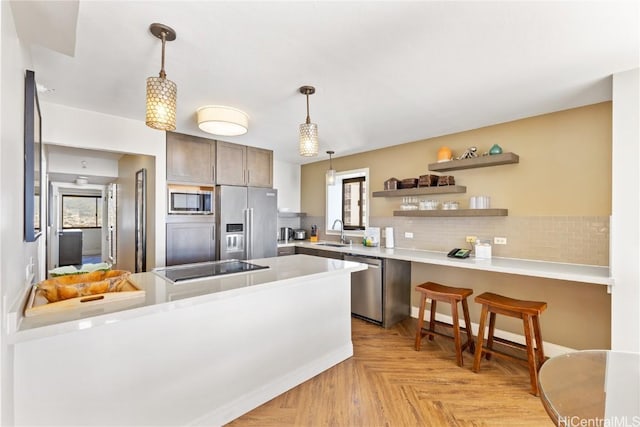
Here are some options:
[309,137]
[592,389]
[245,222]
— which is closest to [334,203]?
[245,222]

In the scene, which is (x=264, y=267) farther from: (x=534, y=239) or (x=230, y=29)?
(x=534, y=239)

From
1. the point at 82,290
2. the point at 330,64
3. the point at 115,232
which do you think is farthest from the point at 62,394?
the point at 115,232

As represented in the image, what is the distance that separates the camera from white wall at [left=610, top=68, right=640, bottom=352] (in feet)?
6.61

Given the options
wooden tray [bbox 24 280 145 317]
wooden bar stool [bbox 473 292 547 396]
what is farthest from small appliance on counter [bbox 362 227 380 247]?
wooden tray [bbox 24 280 145 317]

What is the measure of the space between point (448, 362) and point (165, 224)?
3.32m

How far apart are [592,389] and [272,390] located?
1820 millimetres

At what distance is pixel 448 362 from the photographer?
2707 millimetres

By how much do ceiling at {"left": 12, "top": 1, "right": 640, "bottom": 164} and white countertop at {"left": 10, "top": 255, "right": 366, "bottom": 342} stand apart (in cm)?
131

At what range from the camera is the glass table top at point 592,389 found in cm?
91

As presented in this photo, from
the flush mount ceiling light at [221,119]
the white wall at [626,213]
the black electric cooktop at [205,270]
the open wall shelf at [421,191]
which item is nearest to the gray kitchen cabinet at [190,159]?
the flush mount ceiling light at [221,119]

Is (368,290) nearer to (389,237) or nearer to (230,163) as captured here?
(389,237)

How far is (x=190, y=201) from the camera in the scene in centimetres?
371

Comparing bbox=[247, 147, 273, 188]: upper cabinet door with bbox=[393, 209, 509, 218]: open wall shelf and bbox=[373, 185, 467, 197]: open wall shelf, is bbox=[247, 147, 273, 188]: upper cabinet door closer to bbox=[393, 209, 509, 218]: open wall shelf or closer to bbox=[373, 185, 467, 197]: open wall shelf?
bbox=[373, 185, 467, 197]: open wall shelf

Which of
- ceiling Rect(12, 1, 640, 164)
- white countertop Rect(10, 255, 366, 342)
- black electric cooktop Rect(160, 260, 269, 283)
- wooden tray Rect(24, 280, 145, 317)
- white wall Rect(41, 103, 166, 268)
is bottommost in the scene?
white countertop Rect(10, 255, 366, 342)
